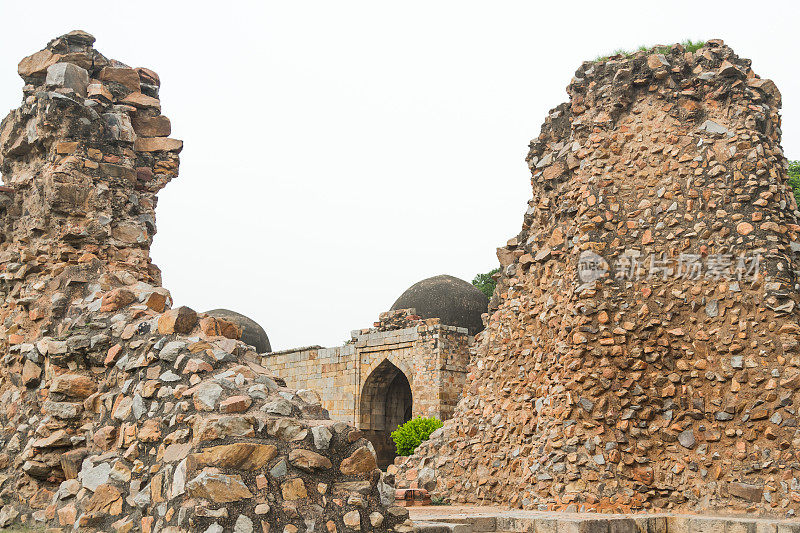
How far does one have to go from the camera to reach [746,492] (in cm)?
533

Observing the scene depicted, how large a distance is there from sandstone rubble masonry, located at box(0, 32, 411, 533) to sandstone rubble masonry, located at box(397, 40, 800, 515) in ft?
9.96

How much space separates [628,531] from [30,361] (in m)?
3.92

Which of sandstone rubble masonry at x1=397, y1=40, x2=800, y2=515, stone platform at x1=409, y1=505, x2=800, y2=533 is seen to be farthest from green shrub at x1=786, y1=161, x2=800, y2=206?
stone platform at x1=409, y1=505, x2=800, y2=533

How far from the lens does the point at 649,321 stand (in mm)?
6105

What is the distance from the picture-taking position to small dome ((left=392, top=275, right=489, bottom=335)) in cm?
1722

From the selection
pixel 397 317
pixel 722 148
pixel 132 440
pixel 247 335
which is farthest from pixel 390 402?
pixel 132 440

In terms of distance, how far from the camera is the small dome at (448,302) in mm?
17219

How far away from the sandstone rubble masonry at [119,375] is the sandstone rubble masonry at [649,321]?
3.04 metres

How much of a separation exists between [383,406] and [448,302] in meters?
2.83

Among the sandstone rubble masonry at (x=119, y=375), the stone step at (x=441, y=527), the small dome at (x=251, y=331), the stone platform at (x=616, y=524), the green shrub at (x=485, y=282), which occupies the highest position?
the green shrub at (x=485, y=282)

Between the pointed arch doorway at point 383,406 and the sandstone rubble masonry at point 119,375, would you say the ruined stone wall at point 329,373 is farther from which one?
the sandstone rubble masonry at point 119,375

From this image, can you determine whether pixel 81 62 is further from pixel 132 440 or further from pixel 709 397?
pixel 709 397

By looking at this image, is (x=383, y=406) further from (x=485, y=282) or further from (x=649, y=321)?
(x=649, y=321)

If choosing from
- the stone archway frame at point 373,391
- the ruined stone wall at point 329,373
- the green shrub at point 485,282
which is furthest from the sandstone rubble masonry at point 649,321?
the green shrub at point 485,282
